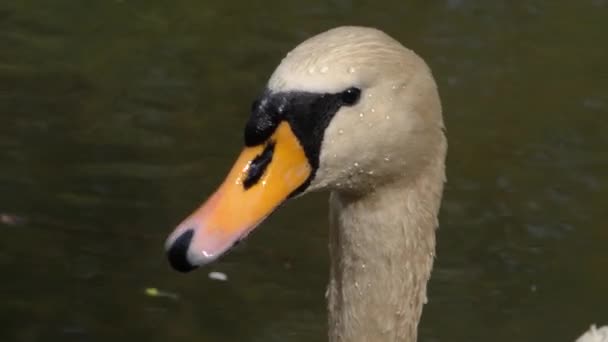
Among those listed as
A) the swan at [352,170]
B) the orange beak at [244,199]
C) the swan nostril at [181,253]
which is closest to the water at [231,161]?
the swan at [352,170]

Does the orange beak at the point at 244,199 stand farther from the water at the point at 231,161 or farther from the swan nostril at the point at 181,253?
the water at the point at 231,161

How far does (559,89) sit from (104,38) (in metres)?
2.33

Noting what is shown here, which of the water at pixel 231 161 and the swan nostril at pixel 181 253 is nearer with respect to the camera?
the swan nostril at pixel 181 253

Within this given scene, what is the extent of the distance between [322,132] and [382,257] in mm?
522

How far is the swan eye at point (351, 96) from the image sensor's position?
3.43 m

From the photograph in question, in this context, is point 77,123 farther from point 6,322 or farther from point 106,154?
point 6,322

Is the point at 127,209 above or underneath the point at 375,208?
underneath

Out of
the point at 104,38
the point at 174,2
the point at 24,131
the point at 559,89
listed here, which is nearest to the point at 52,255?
the point at 24,131

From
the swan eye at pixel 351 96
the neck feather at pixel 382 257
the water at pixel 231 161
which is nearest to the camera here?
the swan eye at pixel 351 96

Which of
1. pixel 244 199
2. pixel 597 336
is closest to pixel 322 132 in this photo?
pixel 244 199

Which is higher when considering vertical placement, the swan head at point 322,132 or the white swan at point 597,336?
the swan head at point 322,132

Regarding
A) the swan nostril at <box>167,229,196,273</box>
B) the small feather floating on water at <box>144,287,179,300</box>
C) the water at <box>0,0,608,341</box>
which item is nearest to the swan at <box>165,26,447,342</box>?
the swan nostril at <box>167,229,196,273</box>

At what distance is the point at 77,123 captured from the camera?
6945 millimetres

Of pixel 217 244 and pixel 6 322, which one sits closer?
pixel 217 244
